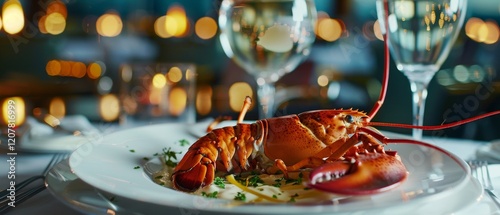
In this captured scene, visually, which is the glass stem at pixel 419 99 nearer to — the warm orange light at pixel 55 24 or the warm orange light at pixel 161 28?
the warm orange light at pixel 55 24

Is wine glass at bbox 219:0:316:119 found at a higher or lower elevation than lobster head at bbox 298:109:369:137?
higher

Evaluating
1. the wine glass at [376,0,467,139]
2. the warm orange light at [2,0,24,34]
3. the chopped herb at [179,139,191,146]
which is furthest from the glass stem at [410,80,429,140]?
the warm orange light at [2,0,24,34]

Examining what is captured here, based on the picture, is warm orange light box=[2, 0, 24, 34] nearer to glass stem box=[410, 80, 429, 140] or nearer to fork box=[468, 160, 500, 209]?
glass stem box=[410, 80, 429, 140]

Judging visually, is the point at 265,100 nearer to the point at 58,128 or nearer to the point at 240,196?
the point at 58,128

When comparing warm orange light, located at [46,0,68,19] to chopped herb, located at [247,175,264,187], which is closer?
chopped herb, located at [247,175,264,187]

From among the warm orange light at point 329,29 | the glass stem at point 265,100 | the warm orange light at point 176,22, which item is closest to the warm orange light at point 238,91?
the glass stem at point 265,100

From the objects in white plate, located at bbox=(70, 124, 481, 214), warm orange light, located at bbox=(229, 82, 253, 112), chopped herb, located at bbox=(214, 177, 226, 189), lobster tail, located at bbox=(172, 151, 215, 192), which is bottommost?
warm orange light, located at bbox=(229, 82, 253, 112)

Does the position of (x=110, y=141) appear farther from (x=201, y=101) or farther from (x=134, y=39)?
(x=134, y=39)
